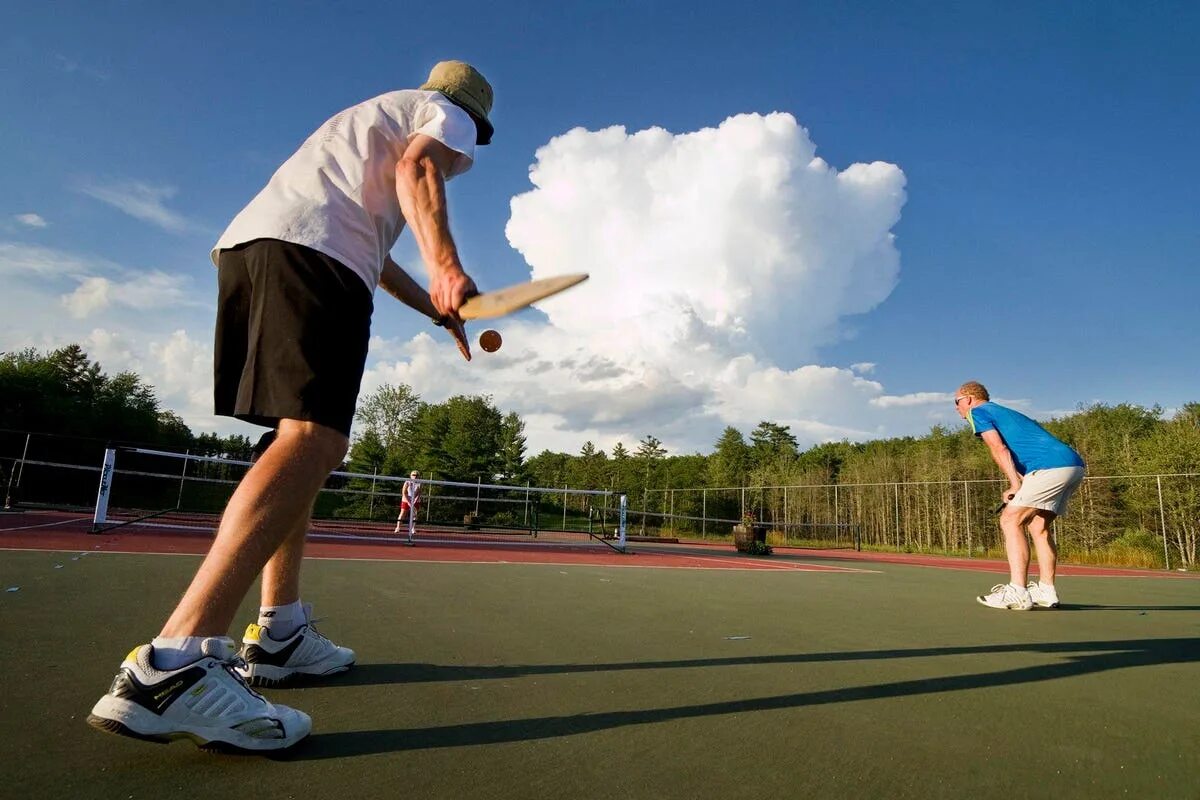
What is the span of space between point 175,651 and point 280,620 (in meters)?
0.57

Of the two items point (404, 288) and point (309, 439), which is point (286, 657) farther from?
point (404, 288)

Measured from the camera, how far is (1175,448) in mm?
20188

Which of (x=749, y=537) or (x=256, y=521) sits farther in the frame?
(x=749, y=537)

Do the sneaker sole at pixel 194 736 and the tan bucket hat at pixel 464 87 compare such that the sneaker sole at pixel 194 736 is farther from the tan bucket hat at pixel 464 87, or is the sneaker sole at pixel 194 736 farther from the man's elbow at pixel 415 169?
the tan bucket hat at pixel 464 87

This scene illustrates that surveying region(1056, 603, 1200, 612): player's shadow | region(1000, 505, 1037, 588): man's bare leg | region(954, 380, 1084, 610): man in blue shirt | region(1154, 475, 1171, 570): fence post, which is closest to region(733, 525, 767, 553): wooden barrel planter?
region(1154, 475, 1171, 570): fence post

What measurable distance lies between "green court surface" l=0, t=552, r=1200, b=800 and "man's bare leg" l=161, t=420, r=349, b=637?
0.85 ft

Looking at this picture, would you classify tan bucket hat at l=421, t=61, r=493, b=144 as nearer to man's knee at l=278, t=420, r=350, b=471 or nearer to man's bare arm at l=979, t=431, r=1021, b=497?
man's knee at l=278, t=420, r=350, b=471

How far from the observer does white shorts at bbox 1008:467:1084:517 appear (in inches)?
172

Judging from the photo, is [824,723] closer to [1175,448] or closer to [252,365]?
[252,365]

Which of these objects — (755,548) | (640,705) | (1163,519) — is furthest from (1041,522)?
(1163,519)

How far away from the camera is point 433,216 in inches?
63.6

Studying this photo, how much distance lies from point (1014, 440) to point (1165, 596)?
3.29 meters

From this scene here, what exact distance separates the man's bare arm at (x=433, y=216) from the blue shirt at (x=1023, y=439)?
410 centimetres

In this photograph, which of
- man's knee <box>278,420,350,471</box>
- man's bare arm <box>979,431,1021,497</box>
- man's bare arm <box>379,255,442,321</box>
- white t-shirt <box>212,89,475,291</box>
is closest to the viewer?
man's knee <box>278,420,350,471</box>
